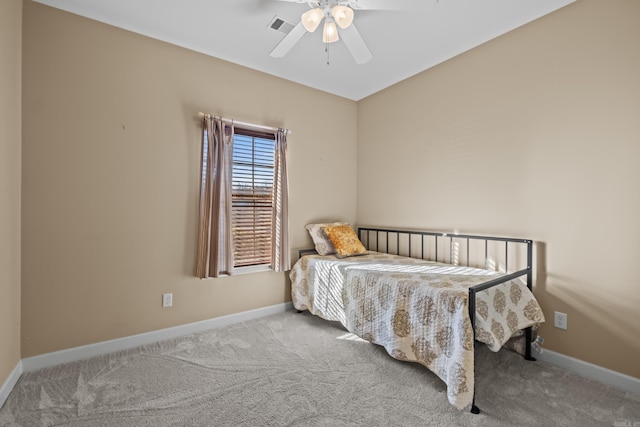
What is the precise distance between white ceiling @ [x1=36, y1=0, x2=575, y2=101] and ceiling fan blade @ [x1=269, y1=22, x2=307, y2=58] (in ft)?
0.87

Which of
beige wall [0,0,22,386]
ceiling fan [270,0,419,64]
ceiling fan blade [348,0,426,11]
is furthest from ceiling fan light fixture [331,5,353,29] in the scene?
beige wall [0,0,22,386]

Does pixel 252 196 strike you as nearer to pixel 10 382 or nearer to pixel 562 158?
pixel 10 382

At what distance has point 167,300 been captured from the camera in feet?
8.61

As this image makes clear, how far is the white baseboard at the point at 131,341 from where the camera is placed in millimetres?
2131

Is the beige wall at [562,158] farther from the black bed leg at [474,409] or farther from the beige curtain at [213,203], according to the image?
the beige curtain at [213,203]

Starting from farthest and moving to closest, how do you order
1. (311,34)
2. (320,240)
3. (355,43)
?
(320,240) < (311,34) < (355,43)

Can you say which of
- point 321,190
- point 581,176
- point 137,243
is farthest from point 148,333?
point 581,176

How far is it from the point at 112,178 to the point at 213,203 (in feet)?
2.54

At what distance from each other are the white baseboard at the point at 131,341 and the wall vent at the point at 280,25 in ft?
8.46

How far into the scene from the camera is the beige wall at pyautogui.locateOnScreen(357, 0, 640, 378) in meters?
1.91

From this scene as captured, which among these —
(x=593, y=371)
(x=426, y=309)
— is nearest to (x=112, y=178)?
(x=426, y=309)

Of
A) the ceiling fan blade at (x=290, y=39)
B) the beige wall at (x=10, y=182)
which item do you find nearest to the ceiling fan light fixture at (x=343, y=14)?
the ceiling fan blade at (x=290, y=39)

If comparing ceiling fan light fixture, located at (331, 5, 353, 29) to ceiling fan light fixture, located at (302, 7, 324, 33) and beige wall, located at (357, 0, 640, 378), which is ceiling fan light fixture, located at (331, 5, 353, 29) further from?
beige wall, located at (357, 0, 640, 378)

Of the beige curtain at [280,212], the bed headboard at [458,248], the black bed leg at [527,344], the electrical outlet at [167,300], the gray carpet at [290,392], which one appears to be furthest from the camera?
the beige curtain at [280,212]
